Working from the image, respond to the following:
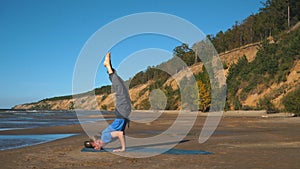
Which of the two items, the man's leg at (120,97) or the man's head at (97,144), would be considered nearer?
the man's leg at (120,97)

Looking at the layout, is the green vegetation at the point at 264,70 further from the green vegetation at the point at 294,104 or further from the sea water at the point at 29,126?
the sea water at the point at 29,126

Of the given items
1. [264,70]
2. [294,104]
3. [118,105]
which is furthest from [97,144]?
[264,70]

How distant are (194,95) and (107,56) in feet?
183

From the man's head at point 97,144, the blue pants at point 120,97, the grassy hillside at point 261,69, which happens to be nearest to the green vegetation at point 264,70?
the grassy hillside at point 261,69

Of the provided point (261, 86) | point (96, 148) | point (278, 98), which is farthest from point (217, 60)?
point (96, 148)

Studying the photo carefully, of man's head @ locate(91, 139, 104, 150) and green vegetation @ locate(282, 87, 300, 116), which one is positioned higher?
green vegetation @ locate(282, 87, 300, 116)

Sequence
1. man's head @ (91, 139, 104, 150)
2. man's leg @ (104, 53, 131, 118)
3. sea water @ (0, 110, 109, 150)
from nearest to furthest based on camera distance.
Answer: man's leg @ (104, 53, 131, 118)
man's head @ (91, 139, 104, 150)
sea water @ (0, 110, 109, 150)

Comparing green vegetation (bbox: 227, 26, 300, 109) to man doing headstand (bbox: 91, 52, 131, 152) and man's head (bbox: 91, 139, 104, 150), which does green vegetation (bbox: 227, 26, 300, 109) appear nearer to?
man's head (bbox: 91, 139, 104, 150)

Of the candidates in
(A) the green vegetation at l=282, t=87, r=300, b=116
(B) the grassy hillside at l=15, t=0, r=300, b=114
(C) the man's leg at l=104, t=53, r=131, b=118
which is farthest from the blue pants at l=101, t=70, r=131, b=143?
(A) the green vegetation at l=282, t=87, r=300, b=116

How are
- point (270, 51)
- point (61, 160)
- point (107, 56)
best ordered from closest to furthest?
1. point (61, 160)
2. point (107, 56)
3. point (270, 51)

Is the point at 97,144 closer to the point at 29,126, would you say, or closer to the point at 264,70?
the point at 29,126

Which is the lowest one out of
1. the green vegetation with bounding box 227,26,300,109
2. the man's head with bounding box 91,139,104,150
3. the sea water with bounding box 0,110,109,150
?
the man's head with bounding box 91,139,104,150

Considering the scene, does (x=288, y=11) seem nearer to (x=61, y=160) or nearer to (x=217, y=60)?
(x=217, y=60)

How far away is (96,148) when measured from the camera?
9727mm
